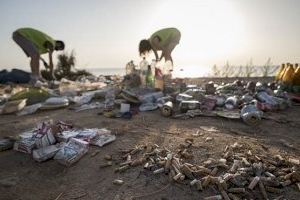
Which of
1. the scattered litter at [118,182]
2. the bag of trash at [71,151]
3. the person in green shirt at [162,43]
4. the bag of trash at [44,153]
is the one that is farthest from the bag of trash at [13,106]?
the scattered litter at [118,182]

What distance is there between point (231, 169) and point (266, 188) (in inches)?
13.2

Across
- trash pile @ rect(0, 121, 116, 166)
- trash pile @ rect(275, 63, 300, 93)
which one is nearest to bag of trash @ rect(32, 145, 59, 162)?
trash pile @ rect(0, 121, 116, 166)

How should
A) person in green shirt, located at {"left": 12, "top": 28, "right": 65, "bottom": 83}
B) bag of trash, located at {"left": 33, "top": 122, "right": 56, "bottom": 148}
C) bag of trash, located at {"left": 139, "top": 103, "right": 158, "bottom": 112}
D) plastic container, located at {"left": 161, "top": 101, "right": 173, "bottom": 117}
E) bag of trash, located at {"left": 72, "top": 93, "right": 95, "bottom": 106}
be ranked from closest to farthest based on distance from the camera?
1. bag of trash, located at {"left": 33, "top": 122, "right": 56, "bottom": 148}
2. plastic container, located at {"left": 161, "top": 101, "right": 173, "bottom": 117}
3. bag of trash, located at {"left": 139, "top": 103, "right": 158, "bottom": 112}
4. bag of trash, located at {"left": 72, "top": 93, "right": 95, "bottom": 106}
5. person in green shirt, located at {"left": 12, "top": 28, "right": 65, "bottom": 83}

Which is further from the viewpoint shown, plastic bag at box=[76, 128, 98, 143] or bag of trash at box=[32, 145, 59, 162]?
plastic bag at box=[76, 128, 98, 143]

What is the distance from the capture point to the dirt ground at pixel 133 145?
2.89 metres

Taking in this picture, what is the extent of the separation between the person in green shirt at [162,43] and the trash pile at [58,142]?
14.6ft

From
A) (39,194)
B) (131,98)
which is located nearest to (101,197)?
(39,194)

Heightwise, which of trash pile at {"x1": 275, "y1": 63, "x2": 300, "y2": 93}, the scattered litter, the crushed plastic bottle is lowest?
the scattered litter

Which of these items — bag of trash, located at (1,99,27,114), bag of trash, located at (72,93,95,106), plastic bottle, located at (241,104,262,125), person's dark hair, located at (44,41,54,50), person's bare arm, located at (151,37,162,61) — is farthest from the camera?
person's dark hair, located at (44,41,54,50)

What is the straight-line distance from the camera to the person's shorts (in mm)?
8664

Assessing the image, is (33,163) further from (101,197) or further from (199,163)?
(199,163)

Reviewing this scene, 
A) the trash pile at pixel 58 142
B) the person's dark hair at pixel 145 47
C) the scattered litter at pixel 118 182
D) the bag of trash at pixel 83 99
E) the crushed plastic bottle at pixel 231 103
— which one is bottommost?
the scattered litter at pixel 118 182

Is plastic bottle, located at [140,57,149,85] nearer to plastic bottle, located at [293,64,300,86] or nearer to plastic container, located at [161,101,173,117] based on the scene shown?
plastic container, located at [161,101,173,117]

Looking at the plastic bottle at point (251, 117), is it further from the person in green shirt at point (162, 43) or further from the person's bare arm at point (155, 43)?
the person's bare arm at point (155, 43)
